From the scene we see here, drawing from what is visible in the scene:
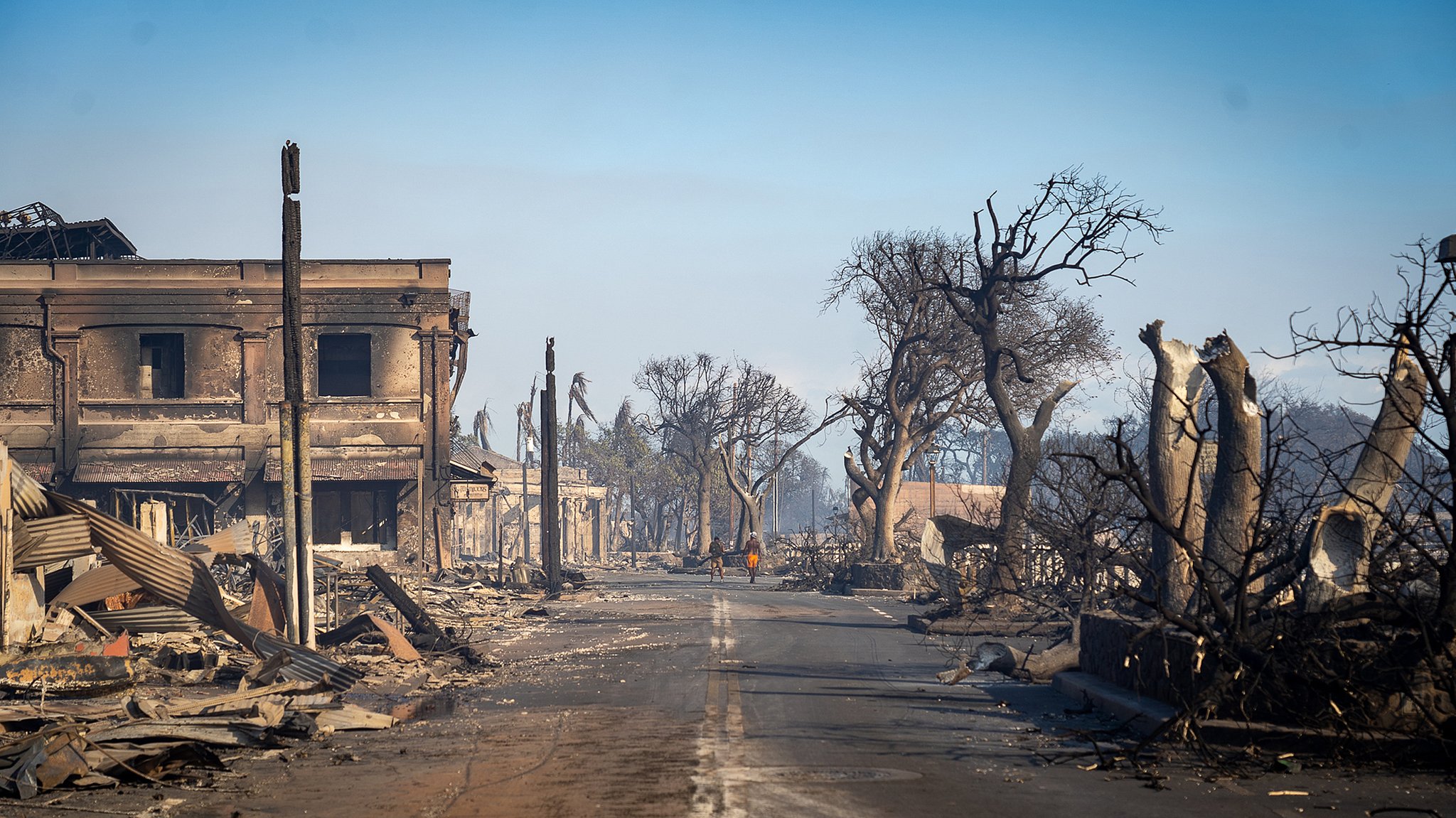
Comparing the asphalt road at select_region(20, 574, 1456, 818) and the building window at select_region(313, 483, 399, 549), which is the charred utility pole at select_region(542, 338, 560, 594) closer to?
the building window at select_region(313, 483, 399, 549)

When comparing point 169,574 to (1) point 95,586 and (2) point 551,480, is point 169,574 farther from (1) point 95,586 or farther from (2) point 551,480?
(2) point 551,480

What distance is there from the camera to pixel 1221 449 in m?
13.0

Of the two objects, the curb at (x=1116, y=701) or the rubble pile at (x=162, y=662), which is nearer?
the rubble pile at (x=162, y=662)

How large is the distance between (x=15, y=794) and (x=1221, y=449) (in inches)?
427

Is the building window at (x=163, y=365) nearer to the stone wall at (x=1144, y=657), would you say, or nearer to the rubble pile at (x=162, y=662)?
the rubble pile at (x=162, y=662)

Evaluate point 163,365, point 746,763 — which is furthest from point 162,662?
point 163,365

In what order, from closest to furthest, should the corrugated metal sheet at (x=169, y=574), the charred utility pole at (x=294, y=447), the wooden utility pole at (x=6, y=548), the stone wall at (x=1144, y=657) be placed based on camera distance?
the stone wall at (x=1144, y=657) < the wooden utility pole at (x=6, y=548) < the corrugated metal sheet at (x=169, y=574) < the charred utility pole at (x=294, y=447)

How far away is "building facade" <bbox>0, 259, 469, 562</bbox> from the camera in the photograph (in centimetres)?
3697

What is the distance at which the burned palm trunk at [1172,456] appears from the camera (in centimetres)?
1489

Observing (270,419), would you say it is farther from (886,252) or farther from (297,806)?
(297,806)

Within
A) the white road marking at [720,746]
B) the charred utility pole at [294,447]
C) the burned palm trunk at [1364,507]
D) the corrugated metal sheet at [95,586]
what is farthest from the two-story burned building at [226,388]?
the burned palm trunk at [1364,507]

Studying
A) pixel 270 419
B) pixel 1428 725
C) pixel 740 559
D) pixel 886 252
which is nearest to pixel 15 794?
pixel 1428 725

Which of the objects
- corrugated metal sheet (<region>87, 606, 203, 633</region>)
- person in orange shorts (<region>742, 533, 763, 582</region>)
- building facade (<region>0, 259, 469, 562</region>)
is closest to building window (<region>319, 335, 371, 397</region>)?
building facade (<region>0, 259, 469, 562</region>)

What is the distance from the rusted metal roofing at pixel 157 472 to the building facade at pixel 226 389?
0.05 metres
